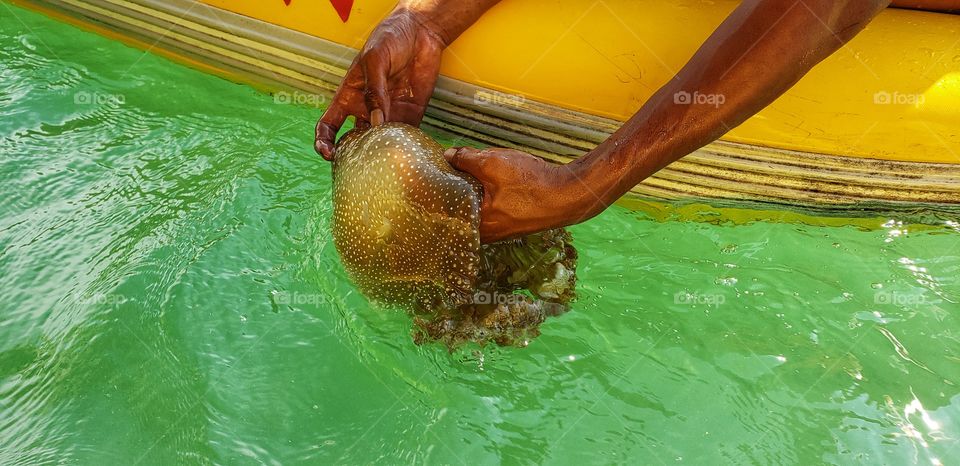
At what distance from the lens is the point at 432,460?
178 cm

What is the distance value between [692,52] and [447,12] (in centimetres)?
Answer: 74

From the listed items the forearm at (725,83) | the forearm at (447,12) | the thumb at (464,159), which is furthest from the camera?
the forearm at (447,12)

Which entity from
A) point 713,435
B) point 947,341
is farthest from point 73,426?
point 947,341

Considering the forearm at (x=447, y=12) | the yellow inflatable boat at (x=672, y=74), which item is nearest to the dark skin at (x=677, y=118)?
the forearm at (x=447, y=12)

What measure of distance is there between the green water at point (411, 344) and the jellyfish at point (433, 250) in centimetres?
14

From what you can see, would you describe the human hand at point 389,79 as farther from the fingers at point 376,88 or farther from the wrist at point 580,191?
the wrist at point 580,191

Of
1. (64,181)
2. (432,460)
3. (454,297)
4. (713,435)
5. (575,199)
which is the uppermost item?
(575,199)

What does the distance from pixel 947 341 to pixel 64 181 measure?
2942mm

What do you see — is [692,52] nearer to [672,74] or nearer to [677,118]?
[672,74]

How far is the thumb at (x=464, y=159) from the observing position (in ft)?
5.64

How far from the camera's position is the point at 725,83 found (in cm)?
149

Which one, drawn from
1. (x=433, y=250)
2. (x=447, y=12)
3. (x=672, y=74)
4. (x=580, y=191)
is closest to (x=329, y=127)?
(x=447, y=12)

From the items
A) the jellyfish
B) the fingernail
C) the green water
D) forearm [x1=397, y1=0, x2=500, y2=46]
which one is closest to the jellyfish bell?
the jellyfish

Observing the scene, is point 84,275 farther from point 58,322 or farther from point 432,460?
point 432,460
